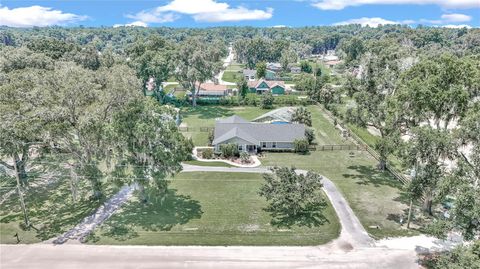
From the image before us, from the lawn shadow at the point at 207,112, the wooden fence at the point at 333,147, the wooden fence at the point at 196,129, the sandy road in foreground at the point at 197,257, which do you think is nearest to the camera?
the sandy road in foreground at the point at 197,257

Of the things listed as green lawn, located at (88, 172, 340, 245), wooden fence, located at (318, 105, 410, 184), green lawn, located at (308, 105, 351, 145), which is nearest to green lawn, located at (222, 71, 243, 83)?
green lawn, located at (308, 105, 351, 145)

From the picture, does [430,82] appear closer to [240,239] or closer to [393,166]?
[393,166]

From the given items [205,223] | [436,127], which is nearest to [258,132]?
[205,223]

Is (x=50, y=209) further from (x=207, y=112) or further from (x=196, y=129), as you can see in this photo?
(x=207, y=112)

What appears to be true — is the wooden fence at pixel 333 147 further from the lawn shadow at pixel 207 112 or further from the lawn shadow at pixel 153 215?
the lawn shadow at pixel 207 112

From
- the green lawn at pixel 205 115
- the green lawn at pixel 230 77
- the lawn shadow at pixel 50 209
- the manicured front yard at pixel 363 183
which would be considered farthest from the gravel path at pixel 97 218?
the green lawn at pixel 230 77

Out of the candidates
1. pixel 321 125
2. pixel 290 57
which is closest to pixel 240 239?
pixel 321 125

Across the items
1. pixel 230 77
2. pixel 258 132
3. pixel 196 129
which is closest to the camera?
pixel 258 132
